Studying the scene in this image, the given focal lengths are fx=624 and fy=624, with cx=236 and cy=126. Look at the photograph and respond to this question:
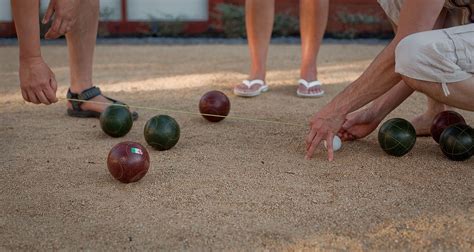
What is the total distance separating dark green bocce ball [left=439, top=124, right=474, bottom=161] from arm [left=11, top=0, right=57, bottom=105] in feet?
6.32

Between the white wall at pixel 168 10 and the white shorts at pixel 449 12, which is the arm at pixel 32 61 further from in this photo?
the white wall at pixel 168 10

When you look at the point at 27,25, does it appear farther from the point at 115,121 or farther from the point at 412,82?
the point at 412,82

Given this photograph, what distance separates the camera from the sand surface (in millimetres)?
2258

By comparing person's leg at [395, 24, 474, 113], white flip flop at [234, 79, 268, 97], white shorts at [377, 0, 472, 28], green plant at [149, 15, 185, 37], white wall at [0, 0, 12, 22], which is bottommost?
green plant at [149, 15, 185, 37]

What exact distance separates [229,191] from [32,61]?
3.78 feet

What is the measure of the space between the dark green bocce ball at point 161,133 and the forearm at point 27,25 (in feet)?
2.20

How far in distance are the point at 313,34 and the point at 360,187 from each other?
2.26m

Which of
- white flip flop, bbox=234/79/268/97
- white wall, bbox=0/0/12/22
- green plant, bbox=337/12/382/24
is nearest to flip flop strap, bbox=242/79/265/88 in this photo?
white flip flop, bbox=234/79/268/97

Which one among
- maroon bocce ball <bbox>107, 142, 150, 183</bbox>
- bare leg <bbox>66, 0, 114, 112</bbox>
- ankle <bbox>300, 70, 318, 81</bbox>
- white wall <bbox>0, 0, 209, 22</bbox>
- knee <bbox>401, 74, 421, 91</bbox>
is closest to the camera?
maroon bocce ball <bbox>107, 142, 150, 183</bbox>

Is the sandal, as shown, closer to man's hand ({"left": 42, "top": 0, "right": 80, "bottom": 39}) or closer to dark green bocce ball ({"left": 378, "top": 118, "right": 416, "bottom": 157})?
man's hand ({"left": 42, "top": 0, "right": 80, "bottom": 39})

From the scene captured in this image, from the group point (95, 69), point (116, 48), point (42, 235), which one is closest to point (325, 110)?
point (42, 235)

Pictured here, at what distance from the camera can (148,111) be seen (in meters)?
4.29

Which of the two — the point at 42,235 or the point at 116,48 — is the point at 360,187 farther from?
the point at 116,48

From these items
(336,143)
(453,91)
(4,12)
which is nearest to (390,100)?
(336,143)
